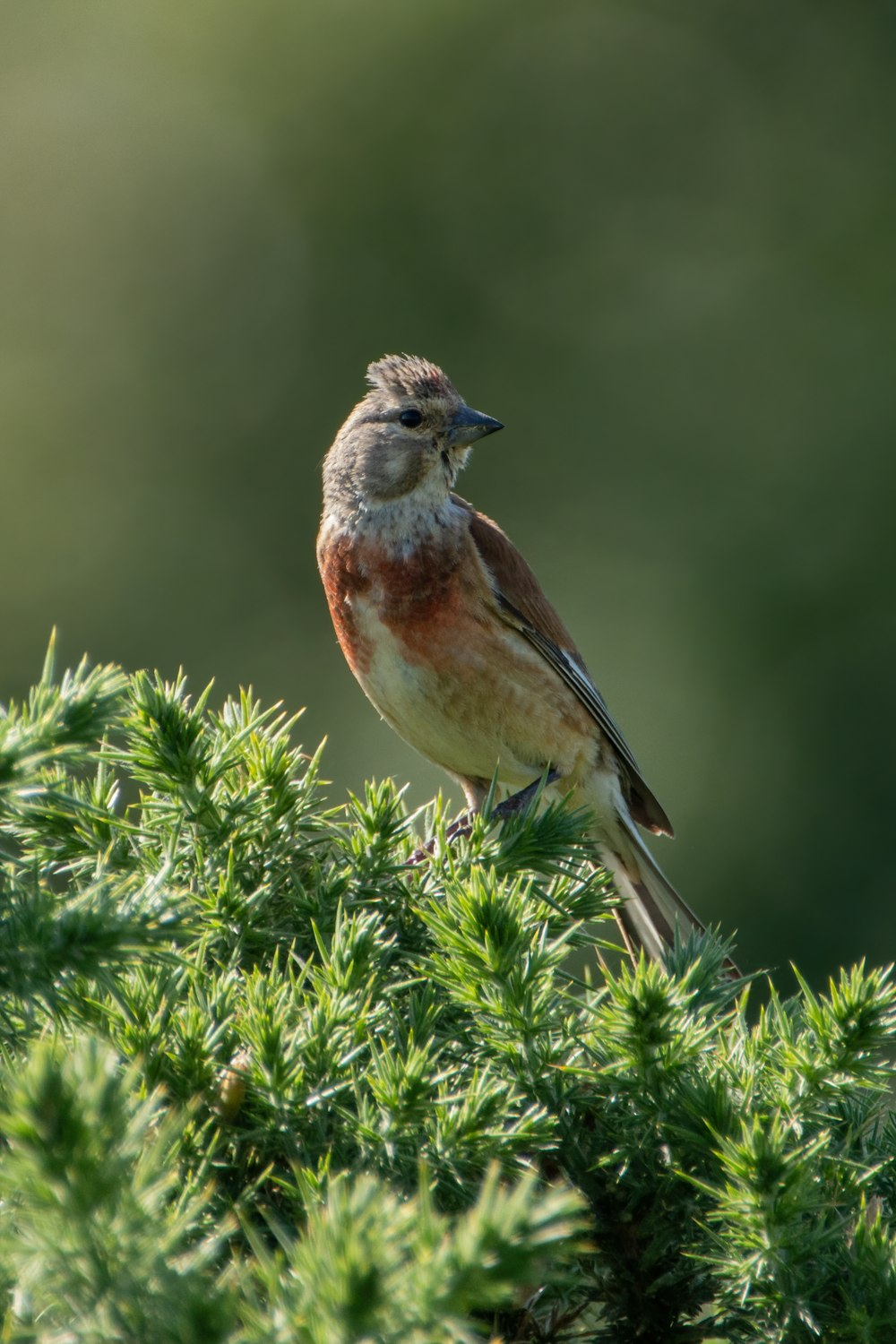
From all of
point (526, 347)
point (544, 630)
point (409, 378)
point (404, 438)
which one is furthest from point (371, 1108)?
point (526, 347)

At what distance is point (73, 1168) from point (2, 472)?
1098cm

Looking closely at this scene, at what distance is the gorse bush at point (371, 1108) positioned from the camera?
3.74 ft

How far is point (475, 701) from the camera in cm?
439

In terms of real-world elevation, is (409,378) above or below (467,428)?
above

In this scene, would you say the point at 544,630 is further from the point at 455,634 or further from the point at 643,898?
the point at 643,898

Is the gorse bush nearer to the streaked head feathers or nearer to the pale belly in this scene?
the pale belly

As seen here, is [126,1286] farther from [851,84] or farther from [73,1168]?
[851,84]

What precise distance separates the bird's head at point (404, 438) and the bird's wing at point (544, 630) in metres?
0.17

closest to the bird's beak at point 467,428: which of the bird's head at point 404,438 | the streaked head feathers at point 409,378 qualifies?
the bird's head at point 404,438

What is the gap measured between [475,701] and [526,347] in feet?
26.9

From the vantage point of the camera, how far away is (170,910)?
1.49 m

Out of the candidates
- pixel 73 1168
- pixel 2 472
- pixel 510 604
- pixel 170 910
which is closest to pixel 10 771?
pixel 170 910

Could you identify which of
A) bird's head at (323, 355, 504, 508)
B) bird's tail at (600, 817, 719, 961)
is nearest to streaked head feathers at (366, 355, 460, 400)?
bird's head at (323, 355, 504, 508)

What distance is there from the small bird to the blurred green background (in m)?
3.87
